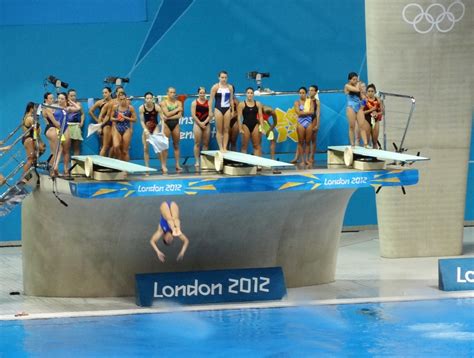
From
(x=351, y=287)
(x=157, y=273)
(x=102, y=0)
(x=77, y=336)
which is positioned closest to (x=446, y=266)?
(x=351, y=287)

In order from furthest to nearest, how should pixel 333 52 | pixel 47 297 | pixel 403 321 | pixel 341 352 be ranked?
pixel 333 52 → pixel 47 297 → pixel 403 321 → pixel 341 352

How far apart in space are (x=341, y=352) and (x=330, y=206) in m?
5.42

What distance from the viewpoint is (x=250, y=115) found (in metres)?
26.9

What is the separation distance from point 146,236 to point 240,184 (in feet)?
7.97

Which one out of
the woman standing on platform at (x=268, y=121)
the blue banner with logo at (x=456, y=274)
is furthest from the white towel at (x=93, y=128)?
the blue banner with logo at (x=456, y=274)

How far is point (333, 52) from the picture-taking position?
1347 inches

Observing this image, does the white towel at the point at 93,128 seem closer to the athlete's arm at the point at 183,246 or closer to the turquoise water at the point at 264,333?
the athlete's arm at the point at 183,246

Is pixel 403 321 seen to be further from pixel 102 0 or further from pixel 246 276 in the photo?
pixel 102 0

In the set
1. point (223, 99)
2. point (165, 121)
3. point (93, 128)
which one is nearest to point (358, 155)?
point (223, 99)

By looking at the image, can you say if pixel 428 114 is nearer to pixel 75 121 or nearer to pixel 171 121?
pixel 171 121

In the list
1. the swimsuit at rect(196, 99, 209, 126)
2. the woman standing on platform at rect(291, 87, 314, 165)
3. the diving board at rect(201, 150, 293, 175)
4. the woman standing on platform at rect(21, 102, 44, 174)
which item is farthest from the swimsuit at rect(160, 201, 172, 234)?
the woman standing on platform at rect(291, 87, 314, 165)

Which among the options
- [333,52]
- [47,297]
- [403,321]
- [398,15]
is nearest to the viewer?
[403,321]

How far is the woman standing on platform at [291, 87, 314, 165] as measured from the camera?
90.0 feet

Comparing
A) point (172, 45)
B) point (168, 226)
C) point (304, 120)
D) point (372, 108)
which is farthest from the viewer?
point (172, 45)
